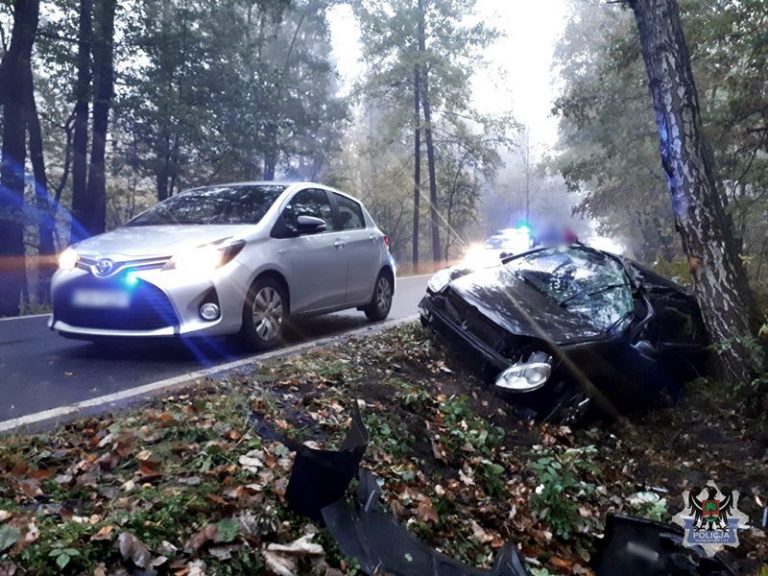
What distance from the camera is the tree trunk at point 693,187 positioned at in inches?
248

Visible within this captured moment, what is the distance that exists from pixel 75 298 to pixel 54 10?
14003mm

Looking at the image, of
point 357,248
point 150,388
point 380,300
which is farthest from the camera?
point 380,300

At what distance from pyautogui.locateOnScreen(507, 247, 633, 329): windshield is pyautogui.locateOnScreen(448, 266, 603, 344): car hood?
0.12m

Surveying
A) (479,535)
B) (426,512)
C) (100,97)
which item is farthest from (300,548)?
(100,97)

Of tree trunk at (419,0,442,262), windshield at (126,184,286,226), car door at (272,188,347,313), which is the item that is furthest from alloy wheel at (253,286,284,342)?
tree trunk at (419,0,442,262)

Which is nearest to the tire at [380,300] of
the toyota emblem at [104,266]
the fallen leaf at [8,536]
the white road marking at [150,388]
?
the white road marking at [150,388]

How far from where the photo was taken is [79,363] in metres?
5.66

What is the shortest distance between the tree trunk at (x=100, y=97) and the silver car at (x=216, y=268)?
10463 mm

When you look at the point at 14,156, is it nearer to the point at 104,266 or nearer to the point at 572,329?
the point at 104,266

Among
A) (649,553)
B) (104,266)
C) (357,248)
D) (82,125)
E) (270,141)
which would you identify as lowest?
(649,553)

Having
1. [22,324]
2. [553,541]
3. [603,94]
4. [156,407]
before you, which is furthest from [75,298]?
[603,94]

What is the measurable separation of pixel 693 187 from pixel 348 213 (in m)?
3.88

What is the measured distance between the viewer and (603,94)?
17609 mm

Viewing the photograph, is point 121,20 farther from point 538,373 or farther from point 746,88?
point 538,373
